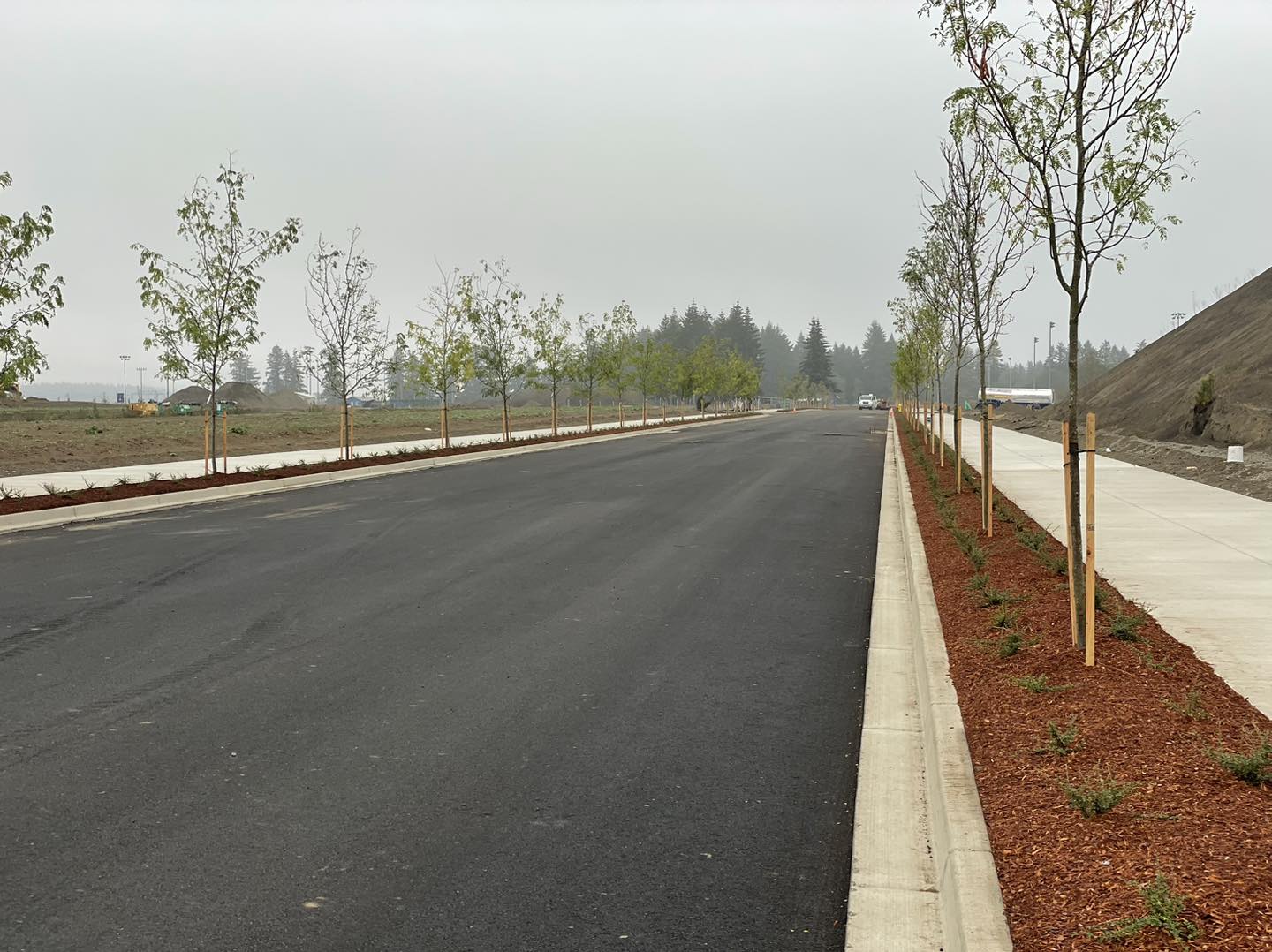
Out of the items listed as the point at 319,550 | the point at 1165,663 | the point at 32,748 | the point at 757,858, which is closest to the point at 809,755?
the point at 757,858

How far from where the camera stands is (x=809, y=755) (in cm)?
491

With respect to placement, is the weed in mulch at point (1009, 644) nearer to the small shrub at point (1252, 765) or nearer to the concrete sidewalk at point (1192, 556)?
the concrete sidewalk at point (1192, 556)

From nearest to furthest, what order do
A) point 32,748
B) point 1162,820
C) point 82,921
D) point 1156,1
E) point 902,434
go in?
1. point 82,921
2. point 1162,820
3. point 32,748
4. point 1156,1
5. point 902,434

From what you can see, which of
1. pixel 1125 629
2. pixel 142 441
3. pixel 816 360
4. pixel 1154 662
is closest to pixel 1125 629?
pixel 1125 629

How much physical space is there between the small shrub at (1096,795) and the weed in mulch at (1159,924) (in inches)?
26.7

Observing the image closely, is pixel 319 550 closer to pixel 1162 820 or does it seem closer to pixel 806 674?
pixel 806 674

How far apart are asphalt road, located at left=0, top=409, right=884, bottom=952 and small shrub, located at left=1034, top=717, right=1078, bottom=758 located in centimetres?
91

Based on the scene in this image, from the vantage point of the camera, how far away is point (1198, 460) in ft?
66.0

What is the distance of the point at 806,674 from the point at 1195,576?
4262mm

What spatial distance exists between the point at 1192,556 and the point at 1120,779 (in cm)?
638

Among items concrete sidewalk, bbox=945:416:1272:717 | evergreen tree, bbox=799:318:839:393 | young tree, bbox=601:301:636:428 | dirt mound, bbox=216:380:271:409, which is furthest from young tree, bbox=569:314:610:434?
evergreen tree, bbox=799:318:839:393

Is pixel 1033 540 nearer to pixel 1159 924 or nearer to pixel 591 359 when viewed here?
pixel 1159 924

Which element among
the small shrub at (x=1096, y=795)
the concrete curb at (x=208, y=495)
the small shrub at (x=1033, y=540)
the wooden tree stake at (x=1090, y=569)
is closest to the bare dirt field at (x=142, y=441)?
the concrete curb at (x=208, y=495)

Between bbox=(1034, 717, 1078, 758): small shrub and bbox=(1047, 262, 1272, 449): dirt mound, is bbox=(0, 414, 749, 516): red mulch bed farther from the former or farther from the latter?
bbox=(1047, 262, 1272, 449): dirt mound
